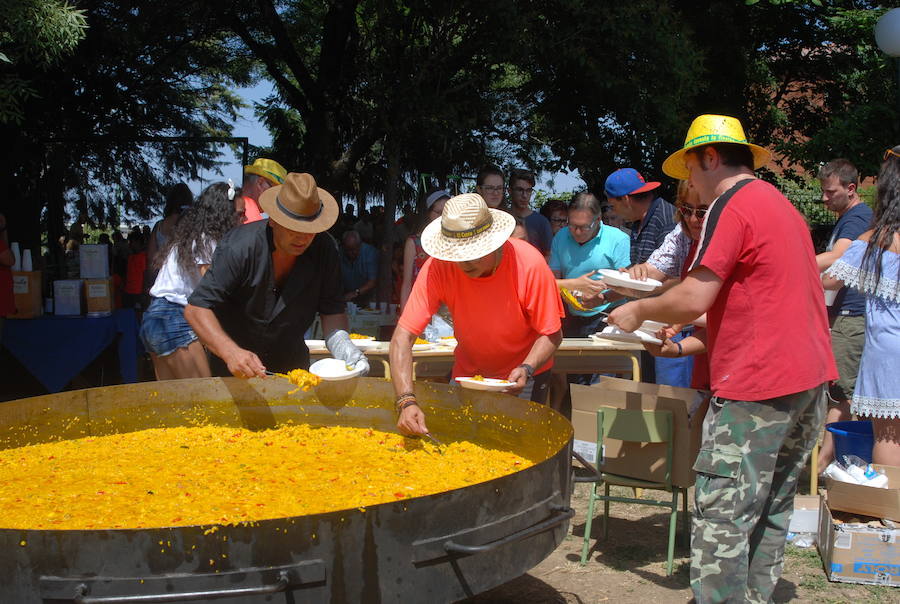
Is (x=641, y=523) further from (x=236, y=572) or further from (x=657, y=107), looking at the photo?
(x=657, y=107)

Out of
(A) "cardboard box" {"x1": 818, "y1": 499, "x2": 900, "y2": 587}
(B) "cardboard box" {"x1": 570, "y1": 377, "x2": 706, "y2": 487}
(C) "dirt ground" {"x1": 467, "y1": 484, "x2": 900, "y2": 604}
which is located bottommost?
(C) "dirt ground" {"x1": 467, "y1": 484, "x2": 900, "y2": 604}

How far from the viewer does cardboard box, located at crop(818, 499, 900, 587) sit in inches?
154

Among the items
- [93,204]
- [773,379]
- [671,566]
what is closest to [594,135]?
[93,204]

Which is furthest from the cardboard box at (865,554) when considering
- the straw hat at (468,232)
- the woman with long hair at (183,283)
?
the woman with long hair at (183,283)

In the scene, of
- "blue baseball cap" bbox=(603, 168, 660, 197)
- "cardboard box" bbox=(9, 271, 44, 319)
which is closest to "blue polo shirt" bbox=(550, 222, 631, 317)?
"blue baseball cap" bbox=(603, 168, 660, 197)

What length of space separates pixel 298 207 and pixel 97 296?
4.39m

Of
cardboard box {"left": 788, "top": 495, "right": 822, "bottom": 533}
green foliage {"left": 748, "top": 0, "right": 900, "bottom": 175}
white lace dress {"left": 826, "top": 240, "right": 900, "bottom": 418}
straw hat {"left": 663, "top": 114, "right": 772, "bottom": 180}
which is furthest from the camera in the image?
green foliage {"left": 748, "top": 0, "right": 900, "bottom": 175}

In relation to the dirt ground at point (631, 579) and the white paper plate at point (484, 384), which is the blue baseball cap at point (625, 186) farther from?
the white paper plate at point (484, 384)

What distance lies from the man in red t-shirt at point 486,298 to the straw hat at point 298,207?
49cm

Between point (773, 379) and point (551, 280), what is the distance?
112 centimetres

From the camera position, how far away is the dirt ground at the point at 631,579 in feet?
12.7

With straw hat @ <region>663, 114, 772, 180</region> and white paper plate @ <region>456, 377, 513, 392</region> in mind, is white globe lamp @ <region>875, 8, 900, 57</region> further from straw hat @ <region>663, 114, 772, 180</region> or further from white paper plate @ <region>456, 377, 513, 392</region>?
white paper plate @ <region>456, 377, 513, 392</region>

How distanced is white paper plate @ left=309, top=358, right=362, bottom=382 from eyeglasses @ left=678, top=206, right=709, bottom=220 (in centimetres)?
170

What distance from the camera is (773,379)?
2.86 m
